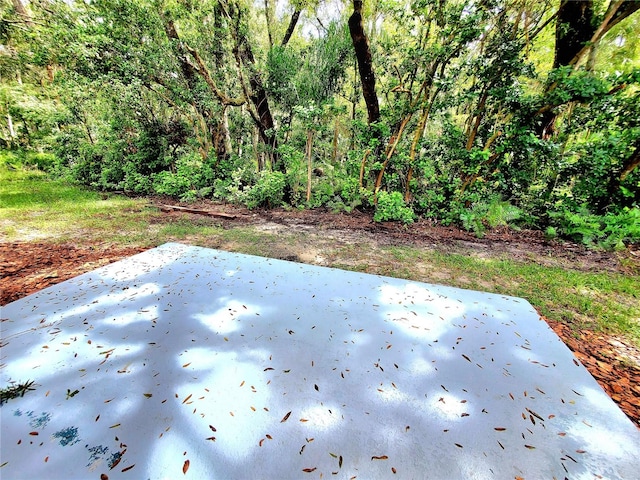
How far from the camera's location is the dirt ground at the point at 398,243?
6.01 ft

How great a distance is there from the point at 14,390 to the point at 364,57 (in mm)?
5907

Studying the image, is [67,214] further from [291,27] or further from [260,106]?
[291,27]

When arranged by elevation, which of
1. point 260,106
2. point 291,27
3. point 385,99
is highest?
point 291,27

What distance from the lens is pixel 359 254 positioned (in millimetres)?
3643

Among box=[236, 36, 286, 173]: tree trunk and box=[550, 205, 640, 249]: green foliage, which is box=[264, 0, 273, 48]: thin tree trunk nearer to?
box=[236, 36, 286, 173]: tree trunk

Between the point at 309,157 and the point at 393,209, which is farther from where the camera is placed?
the point at 309,157

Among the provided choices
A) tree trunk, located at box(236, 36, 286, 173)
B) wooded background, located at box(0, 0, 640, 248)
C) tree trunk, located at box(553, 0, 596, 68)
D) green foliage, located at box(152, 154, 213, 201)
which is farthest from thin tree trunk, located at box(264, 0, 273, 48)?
tree trunk, located at box(553, 0, 596, 68)

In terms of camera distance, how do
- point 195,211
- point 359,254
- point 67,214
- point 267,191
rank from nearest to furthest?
point 359,254 < point 67,214 < point 195,211 < point 267,191

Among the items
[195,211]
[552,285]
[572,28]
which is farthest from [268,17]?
[552,285]

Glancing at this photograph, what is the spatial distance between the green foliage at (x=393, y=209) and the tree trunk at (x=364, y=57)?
162 cm

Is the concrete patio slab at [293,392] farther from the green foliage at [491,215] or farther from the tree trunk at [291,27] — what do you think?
the tree trunk at [291,27]

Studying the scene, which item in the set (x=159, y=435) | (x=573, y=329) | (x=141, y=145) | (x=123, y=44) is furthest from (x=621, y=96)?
(x=141, y=145)

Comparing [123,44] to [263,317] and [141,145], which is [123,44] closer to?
[141,145]

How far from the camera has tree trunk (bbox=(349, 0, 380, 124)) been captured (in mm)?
4555
